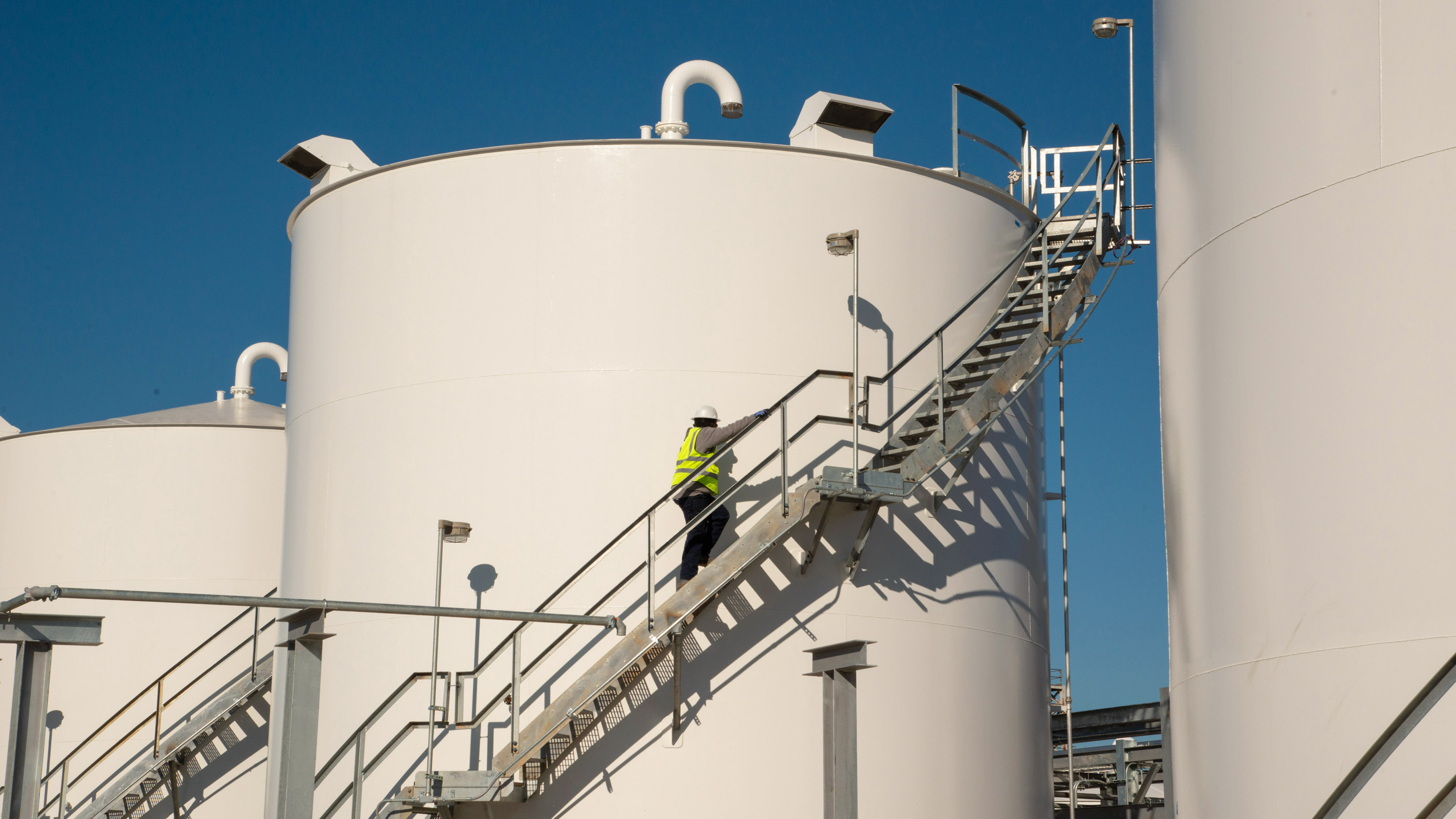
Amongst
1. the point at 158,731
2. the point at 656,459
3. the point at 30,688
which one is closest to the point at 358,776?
the point at 656,459

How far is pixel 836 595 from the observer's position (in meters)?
14.3

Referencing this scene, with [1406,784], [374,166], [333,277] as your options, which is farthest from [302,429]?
[1406,784]

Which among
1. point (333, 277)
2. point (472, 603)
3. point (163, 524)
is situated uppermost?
point (333, 277)

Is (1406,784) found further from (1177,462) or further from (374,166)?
(374,166)

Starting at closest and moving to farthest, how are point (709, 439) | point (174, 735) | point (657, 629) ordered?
point (657, 629) < point (709, 439) < point (174, 735)

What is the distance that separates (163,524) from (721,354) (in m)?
9.88

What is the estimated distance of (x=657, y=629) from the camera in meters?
13.5

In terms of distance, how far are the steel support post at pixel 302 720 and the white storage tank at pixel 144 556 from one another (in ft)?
29.8

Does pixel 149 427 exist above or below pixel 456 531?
above

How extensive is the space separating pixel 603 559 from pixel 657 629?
992 millimetres

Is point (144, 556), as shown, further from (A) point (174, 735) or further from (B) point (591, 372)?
(B) point (591, 372)

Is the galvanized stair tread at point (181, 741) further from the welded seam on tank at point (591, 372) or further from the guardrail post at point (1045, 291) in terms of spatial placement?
the guardrail post at point (1045, 291)

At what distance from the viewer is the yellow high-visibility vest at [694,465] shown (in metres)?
13.8

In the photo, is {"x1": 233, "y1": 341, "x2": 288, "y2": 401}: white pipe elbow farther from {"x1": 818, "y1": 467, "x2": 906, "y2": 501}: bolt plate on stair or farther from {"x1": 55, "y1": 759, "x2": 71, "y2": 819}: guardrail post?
{"x1": 818, "y1": 467, "x2": 906, "y2": 501}: bolt plate on stair
